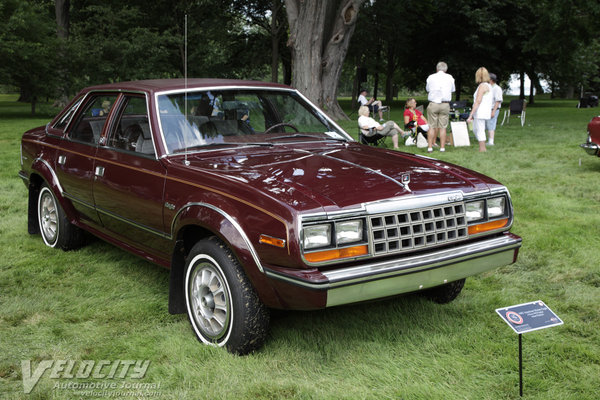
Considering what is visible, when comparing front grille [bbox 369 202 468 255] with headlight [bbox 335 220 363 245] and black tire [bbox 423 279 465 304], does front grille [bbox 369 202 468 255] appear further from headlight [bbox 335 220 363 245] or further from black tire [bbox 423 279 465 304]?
black tire [bbox 423 279 465 304]

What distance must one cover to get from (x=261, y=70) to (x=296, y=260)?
135 ft

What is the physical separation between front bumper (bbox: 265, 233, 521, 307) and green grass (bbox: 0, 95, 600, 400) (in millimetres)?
471

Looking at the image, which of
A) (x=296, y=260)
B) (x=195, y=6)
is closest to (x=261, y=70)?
(x=195, y=6)

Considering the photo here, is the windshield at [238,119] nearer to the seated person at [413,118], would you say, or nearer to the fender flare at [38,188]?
the fender flare at [38,188]

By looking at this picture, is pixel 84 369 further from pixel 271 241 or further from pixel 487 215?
pixel 487 215

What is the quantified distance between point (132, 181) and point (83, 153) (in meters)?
0.99

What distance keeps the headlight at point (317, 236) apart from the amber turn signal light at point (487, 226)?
1.04 meters

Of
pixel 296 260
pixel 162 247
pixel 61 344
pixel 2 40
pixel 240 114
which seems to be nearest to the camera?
pixel 296 260

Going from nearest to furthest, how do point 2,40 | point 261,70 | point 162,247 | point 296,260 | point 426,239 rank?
point 296,260 < point 426,239 < point 162,247 < point 2,40 < point 261,70

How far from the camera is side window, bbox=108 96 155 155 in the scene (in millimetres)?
4406

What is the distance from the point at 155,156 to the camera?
165 inches

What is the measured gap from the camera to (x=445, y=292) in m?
4.37

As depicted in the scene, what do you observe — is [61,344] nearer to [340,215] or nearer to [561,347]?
[340,215]

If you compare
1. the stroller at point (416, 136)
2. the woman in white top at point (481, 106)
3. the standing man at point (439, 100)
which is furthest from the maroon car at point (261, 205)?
the stroller at point (416, 136)
